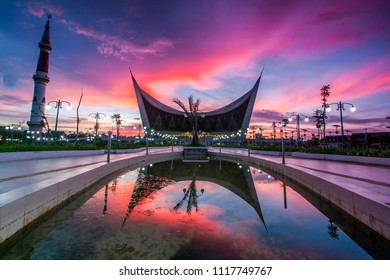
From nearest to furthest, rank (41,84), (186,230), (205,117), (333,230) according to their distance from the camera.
A: (186,230) → (333,230) → (41,84) → (205,117)

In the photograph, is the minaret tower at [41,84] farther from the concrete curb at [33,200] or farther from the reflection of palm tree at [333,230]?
the reflection of palm tree at [333,230]

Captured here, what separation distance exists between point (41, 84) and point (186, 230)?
1837 inches

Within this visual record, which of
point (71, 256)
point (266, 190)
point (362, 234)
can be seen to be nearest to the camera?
point (71, 256)

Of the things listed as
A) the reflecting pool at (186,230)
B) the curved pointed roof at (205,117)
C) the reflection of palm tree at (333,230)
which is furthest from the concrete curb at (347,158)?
the curved pointed roof at (205,117)

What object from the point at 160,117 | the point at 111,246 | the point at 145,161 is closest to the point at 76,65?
the point at 145,161

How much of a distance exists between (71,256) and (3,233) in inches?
54.6

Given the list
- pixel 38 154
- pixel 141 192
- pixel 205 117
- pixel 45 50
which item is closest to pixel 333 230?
pixel 141 192

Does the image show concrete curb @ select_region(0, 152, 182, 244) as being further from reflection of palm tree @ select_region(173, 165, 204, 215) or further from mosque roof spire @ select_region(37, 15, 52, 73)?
mosque roof spire @ select_region(37, 15, 52, 73)

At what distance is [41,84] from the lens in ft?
123

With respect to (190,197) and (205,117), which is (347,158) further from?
(205,117)

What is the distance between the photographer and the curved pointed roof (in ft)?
237

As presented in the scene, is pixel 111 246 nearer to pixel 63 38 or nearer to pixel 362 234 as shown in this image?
pixel 362 234

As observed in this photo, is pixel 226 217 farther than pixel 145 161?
No

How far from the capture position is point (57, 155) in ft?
51.5
